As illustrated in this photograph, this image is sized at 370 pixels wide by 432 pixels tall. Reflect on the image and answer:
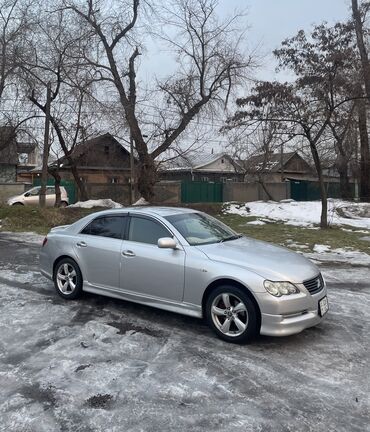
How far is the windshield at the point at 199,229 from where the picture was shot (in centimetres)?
579

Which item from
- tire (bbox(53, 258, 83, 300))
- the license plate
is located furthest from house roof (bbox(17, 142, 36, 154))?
the license plate

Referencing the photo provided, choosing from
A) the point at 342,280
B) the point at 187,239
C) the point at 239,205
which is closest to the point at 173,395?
the point at 187,239

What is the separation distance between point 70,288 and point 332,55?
42.1ft

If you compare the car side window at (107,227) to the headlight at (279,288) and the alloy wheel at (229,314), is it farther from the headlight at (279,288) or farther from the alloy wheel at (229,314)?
the headlight at (279,288)

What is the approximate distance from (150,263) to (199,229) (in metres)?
0.85

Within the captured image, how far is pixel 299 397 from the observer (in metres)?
3.81

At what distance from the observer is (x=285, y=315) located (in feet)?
15.6

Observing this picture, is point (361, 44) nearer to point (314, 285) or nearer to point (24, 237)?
point (24, 237)

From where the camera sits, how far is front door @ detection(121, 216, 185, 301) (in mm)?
5449

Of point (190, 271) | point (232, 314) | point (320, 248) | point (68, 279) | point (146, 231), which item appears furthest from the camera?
point (320, 248)

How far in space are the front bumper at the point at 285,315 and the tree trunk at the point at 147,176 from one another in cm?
2043

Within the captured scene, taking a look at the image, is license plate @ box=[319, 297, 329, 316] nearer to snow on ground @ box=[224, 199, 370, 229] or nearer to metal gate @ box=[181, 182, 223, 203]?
snow on ground @ box=[224, 199, 370, 229]

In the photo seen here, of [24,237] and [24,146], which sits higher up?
[24,146]

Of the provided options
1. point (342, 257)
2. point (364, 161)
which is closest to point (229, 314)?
point (342, 257)
